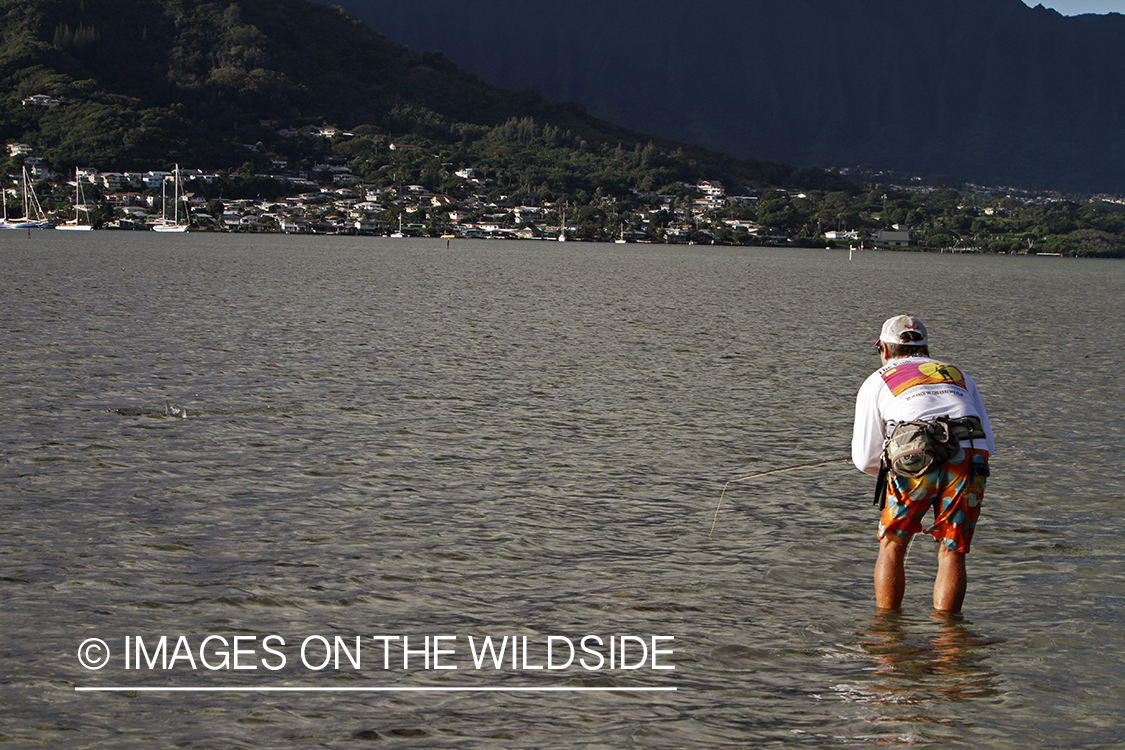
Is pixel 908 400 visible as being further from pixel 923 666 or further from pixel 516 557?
pixel 516 557

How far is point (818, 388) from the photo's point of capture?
78.3 ft

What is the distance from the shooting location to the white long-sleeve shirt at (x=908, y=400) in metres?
8.13

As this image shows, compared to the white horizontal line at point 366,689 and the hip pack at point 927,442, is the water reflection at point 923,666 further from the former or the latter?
the white horizontal line at point 366,689

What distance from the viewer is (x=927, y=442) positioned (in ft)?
26.1

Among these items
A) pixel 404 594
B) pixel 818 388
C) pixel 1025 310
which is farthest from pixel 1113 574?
pixel 1025 310

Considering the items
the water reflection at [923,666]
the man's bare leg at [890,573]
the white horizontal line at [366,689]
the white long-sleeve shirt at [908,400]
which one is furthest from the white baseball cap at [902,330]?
the white horizontal line at [366,689]

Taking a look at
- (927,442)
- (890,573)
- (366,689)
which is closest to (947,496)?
(927,442)

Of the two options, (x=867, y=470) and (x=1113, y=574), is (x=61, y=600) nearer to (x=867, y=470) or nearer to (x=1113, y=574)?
(x=867, y=470)

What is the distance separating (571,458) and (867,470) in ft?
24.1

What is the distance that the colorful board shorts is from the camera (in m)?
8.12

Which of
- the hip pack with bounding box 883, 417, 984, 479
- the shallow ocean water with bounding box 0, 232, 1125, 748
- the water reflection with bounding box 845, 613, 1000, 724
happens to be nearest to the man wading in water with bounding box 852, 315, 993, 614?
the hip pack with bounding box 883, 417, 984, 479

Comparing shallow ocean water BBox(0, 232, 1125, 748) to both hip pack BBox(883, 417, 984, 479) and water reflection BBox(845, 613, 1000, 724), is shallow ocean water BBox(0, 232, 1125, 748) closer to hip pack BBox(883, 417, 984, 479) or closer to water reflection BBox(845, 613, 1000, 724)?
water reflection BBox(845, 613, 1000, 724)

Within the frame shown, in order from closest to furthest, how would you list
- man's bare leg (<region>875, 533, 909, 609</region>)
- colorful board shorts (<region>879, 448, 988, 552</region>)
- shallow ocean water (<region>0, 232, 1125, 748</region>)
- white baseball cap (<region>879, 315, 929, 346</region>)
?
shallow ocean water (<region>0, 232, 1125, 748</region>) → colorful board shorts (<region>879, 448, 988, 552</region>) → white baseball cap (<region>879, 315, 929, 346</region>) → man's bare leg (<region>875, 533, 909, 609</region>)

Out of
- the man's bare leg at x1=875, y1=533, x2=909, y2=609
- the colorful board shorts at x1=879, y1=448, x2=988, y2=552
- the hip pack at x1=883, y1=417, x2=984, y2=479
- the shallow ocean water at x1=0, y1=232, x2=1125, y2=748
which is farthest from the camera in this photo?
the man's bare leg at x1=875, y1=533, x2=909, y2=609
